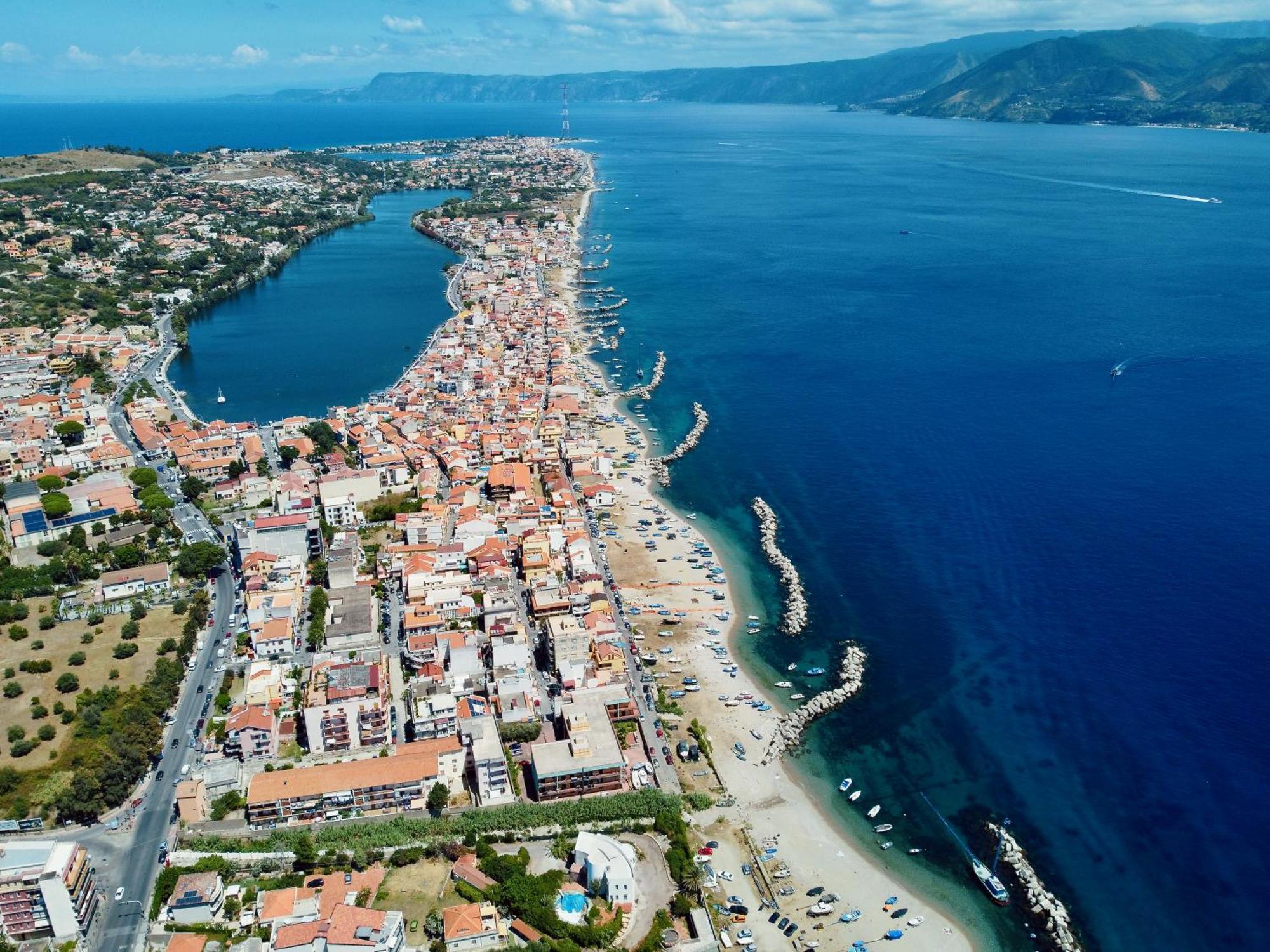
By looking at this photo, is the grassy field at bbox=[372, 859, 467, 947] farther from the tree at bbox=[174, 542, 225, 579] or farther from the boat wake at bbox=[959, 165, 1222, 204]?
the boat wake at bbox=[959, 165, 1222, 204]

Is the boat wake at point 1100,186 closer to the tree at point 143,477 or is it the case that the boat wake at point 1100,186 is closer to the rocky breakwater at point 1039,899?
the rocky breakwater at point 1039,899

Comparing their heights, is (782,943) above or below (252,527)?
below

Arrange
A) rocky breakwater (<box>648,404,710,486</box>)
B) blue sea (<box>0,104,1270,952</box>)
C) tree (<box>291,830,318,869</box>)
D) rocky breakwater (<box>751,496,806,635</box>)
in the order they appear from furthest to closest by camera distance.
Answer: rocky breakwater (<box>648,404,710,486</box>) < rocky breakwater (<box>751,496,806,635</box>) < blue sea (<box>0,104,1270,952</box>) < tree (<box>291,830,318,869</box>)

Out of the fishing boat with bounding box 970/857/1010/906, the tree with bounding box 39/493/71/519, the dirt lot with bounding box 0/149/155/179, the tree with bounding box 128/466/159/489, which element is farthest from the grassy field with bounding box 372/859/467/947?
the dirt lot with bounding box 0/149/155/179

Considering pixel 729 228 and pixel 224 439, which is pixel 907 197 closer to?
pixel 729 228

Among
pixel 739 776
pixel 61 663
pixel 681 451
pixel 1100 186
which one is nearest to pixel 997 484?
pixel 681 451

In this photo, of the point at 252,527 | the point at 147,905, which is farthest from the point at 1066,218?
the point at 147,905
